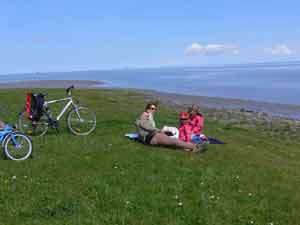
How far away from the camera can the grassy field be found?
7.84m

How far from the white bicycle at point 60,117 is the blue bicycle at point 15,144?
3.20 m

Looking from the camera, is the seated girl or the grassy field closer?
the grassy field

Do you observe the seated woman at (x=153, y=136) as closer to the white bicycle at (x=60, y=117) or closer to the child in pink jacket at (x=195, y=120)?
the child in pink jacket at (x=195, y=120)

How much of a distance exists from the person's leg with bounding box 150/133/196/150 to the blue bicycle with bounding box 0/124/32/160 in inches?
168

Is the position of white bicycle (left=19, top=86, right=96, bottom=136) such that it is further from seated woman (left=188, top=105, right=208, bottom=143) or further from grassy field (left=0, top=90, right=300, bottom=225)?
seated woman (left=188, top=105, right=208, bottom=143)

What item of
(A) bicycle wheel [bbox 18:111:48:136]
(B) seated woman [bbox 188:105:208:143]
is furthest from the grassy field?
(B) seated woman [bbox 188:105:208:143]

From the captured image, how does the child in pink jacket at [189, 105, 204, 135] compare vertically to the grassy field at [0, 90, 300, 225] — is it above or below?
above

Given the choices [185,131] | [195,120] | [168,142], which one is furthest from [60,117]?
[195,120]

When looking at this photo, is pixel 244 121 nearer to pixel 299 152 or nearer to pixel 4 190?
pixel 299 152

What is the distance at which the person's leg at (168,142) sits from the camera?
13516mm

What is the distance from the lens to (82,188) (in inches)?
355

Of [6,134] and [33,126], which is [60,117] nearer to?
[33,126]

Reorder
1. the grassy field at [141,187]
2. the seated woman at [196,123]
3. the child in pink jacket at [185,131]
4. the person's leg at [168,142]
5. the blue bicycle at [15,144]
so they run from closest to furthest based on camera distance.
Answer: the grassy field at [141,187] → the blue bicycle at [15,144] → the person's leg at [168,142] → the child in pink jacket at [185,131] → the seated woman at [196,123]

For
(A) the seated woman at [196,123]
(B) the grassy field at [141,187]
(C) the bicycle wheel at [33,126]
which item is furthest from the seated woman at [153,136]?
(C) the bicycle wheel at [33,126]
